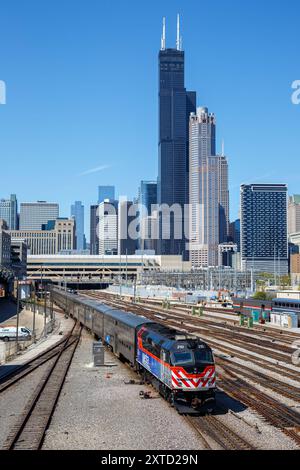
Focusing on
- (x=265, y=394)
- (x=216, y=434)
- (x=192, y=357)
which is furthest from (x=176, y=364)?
(x=265, y=394)

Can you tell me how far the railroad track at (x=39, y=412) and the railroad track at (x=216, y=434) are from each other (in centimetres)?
536

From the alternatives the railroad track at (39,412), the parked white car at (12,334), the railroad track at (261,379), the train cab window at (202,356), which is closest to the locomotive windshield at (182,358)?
the train cab window at (202,356)

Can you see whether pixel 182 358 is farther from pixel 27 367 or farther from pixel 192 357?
pixel 27 367

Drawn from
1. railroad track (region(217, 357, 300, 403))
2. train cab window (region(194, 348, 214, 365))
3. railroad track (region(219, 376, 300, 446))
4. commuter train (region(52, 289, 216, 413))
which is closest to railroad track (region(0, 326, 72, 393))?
commuter train (region(52, 289, 216, 413))

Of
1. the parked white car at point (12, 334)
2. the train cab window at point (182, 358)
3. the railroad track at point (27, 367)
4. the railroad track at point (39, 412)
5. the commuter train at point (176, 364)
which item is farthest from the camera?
the parked white car at point (12, 334)

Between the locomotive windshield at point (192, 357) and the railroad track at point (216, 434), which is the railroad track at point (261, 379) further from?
the railroad track at point (216, 434)

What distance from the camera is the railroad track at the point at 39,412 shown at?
1766cm

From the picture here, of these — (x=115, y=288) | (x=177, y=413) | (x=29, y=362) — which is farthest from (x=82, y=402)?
(x=115, y=288)

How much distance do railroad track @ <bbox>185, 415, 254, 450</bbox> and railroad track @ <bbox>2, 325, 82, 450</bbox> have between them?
5.36 metres

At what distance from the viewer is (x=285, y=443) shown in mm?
17734

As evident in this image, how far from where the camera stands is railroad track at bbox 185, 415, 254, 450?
56.1 feet

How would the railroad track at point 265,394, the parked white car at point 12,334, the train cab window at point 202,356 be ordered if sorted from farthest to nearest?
1. the parked white car at point 12,334
2. the train cab window at point 202,356
3. the railroad track at point 265,394

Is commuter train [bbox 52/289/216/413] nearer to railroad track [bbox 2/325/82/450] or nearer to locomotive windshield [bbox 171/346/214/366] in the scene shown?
locomotive windshield [bbox 171/346/214/366]

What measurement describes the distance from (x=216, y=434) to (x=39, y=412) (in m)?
7.76
